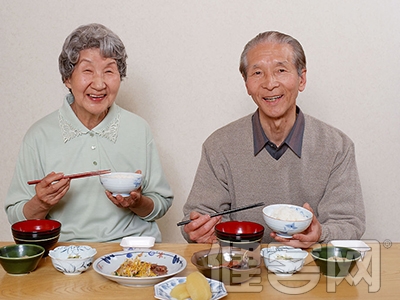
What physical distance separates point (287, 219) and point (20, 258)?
3.00 ft

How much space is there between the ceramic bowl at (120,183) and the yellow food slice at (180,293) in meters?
0.63

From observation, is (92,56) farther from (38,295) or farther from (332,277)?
(332,277)

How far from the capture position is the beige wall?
9.81 ft

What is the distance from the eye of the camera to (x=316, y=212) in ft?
7.55

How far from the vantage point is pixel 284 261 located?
5.13 ft

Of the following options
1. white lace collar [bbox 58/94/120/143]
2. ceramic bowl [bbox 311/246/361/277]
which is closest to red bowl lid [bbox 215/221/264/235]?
ceramic bowl [bbox 311/246/361/277]

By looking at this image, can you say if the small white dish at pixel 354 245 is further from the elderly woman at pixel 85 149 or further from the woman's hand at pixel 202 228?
the elderly woman at pixel 85 149

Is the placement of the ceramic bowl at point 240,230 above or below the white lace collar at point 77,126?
below

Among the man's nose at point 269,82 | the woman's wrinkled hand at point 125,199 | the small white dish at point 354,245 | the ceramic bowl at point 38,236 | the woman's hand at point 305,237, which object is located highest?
the man's nose at point 269,82

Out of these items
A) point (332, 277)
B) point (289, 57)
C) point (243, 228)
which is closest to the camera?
point (332, 277)

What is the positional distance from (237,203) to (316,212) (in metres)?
0.37

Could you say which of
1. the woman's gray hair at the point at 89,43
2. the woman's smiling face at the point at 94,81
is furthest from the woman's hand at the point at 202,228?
the woman's gray hair at the point at 89,43

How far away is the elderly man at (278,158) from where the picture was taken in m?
2.24

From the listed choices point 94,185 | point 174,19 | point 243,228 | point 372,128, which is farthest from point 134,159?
point 372,128
